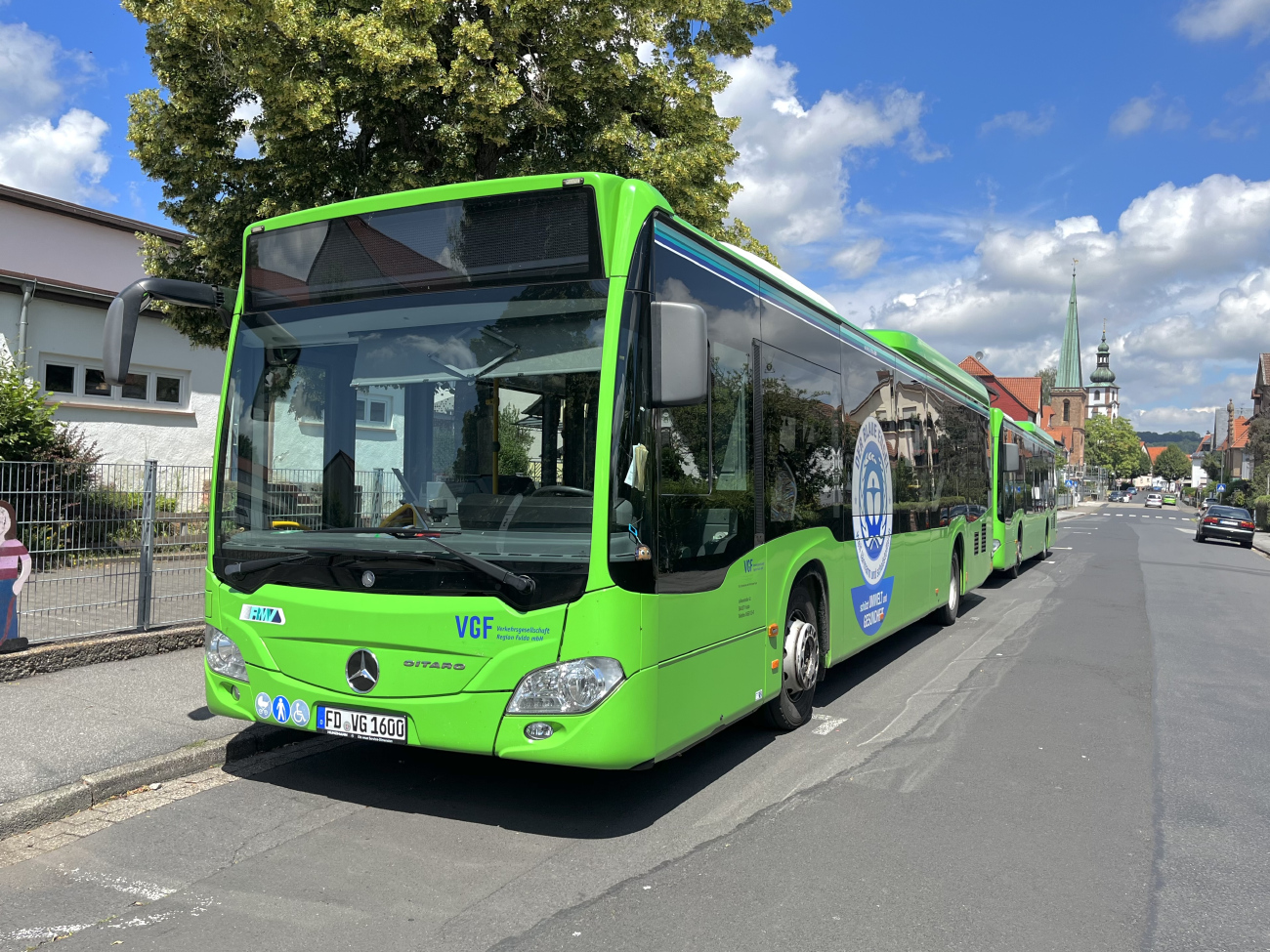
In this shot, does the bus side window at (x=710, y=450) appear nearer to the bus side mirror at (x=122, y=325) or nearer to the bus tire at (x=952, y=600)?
the bus side mirror at (x=122, y=325)

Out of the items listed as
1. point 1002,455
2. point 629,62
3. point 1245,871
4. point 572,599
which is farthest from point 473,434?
point 1002,455

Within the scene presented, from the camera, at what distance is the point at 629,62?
10.7 meters

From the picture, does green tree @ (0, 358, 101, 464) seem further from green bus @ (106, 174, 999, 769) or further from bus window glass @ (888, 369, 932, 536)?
bus window glass @ (888, 369, 932, 536)

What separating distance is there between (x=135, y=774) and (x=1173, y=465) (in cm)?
18892

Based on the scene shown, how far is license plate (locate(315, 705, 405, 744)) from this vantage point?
4.34 meters

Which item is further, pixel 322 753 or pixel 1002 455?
pixel 1002 455

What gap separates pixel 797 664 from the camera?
19.9 ft

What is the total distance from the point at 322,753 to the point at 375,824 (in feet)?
4.38

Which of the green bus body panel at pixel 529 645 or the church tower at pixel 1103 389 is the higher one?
the church tower at pixel 1103 389

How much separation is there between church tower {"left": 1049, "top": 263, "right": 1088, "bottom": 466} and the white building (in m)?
Result: 125

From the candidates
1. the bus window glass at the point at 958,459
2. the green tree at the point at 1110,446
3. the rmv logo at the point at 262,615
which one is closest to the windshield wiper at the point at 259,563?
the rmv logo at the point at 262,615

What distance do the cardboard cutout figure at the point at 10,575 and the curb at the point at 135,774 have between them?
231 cm

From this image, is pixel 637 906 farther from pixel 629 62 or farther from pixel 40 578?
pixel 629 62

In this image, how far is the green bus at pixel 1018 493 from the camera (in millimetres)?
15781
